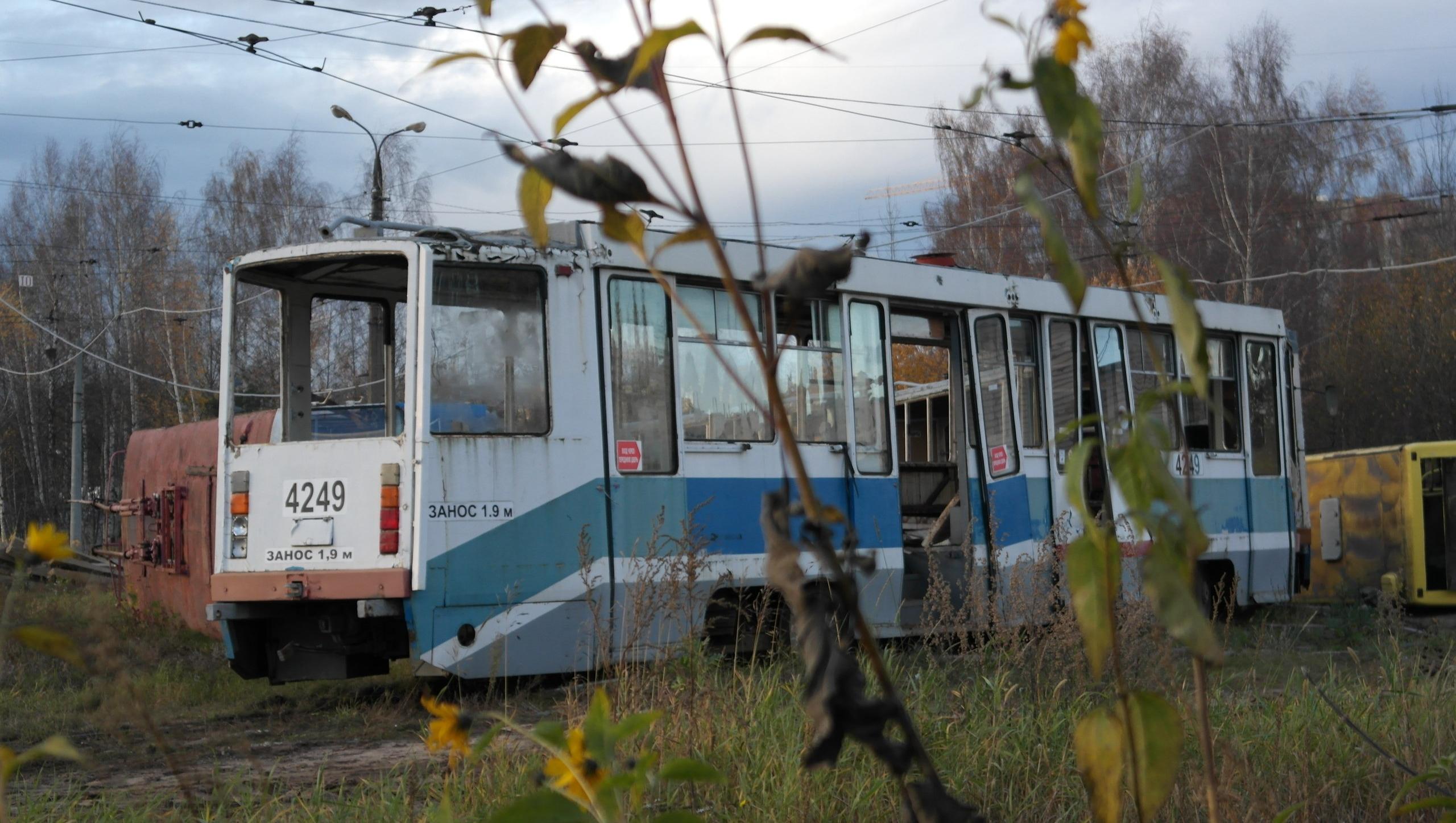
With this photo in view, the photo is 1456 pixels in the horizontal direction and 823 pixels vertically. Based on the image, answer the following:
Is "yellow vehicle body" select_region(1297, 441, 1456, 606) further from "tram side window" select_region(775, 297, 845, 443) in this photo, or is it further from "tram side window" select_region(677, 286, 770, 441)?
"tram side window" select_region(677, 286, 770, 441)

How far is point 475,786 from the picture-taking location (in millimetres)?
3945

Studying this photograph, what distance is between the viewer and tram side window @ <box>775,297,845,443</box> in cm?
895

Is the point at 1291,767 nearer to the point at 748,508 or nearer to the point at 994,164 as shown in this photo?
the point at 748,508

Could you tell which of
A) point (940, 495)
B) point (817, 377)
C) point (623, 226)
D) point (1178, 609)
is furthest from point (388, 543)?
point (1178, 609)

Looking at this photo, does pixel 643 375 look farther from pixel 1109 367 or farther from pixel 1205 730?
pixel 1205 730

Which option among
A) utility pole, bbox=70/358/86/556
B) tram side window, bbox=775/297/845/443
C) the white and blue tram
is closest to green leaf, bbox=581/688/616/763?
the white and blue tram

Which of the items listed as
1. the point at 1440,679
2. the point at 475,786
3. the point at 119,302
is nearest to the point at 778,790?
the point at 475,786

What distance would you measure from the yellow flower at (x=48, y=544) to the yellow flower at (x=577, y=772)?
56 centimetres

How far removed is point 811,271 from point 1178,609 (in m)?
0.45

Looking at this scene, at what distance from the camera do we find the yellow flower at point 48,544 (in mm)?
1382

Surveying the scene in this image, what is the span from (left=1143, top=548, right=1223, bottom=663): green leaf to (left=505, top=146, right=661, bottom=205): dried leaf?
0.55 m

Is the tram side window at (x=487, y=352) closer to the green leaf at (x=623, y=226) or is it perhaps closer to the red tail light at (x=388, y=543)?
the red tail light at (x=388, y=543)

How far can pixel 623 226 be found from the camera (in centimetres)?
117

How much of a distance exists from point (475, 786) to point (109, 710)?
6.22 feet
